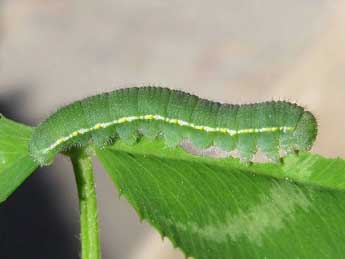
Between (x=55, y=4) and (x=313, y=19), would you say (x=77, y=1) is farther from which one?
(x=313, y=19)

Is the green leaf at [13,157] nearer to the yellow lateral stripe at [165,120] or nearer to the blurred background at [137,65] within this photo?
the yellow lateral stripe at [165,120]

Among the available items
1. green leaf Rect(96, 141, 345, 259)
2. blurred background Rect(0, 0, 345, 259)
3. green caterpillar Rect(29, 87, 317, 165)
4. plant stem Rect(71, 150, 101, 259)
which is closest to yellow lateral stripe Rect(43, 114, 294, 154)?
green caterpillar Rect(29, 87, 317, 165)

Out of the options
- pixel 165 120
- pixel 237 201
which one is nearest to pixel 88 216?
pixel 237 201

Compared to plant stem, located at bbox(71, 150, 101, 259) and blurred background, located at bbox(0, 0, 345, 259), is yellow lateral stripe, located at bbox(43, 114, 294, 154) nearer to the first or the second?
plant stem, located at bbox(71, 150, 101, 259)

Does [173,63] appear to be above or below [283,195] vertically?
above

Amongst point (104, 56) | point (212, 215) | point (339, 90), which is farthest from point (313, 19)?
point (212, 215)

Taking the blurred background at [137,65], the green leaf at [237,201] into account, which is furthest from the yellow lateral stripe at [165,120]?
the blurred background at [137,65]

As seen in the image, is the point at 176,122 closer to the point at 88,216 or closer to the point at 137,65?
the point at 88,216
